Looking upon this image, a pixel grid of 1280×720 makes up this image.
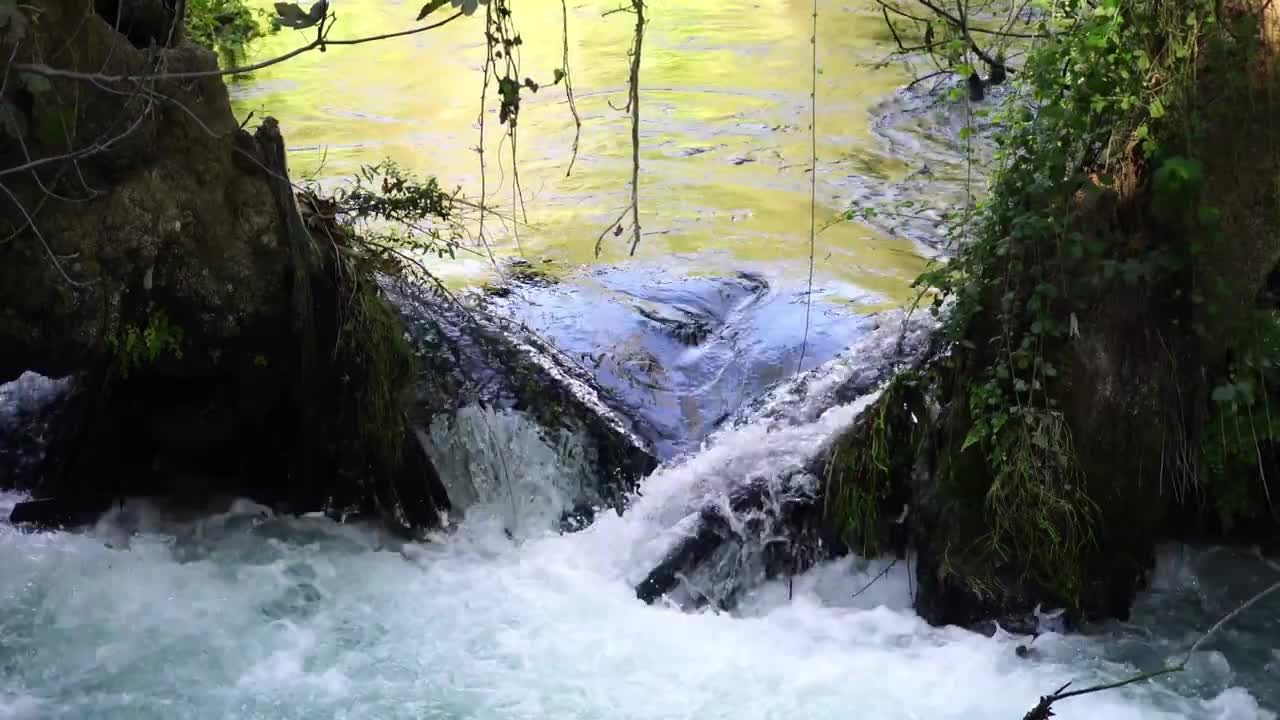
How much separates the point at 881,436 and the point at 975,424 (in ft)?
1.52

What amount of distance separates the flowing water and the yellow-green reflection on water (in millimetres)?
69

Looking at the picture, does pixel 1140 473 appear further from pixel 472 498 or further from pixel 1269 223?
pixel 472 498

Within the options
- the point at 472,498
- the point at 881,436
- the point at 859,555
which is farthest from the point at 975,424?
the point at 472,498

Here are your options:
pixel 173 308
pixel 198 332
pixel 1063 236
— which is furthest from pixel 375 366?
pixel 1063 236

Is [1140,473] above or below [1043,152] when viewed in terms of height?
below

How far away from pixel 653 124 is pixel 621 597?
602cm

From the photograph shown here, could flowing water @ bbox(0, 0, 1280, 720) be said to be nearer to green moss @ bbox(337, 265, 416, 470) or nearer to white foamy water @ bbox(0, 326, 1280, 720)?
white foamy water @ bbox(0, 326, 1280, 720)

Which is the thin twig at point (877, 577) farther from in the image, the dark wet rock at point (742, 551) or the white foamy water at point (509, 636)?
the dark wet rock at point (742, 551)

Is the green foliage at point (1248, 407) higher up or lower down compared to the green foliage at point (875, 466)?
higher up

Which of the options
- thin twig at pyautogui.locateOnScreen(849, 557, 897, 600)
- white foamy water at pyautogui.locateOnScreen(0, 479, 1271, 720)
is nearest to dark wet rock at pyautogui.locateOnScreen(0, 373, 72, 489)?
white foamy water at pyautogui.locateOnScreen(0, 479, 1271, 720)

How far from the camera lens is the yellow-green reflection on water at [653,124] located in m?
7.66

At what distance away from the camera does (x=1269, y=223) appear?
4.10m

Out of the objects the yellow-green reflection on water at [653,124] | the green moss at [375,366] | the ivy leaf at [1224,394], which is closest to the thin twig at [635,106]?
the green moss at [375,366]

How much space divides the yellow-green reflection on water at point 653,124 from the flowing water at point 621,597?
69mm
